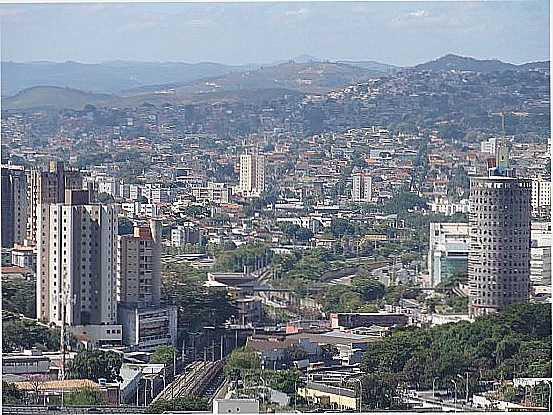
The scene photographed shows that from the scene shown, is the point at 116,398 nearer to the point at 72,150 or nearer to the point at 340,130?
the point at 72,150

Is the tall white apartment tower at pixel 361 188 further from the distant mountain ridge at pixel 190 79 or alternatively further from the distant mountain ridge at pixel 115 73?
the distant mountain ridge at pixel 115 73

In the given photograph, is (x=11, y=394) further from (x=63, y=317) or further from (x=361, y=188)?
A: (x=361, y=188)

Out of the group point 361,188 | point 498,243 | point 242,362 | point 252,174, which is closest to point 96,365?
point 242,362

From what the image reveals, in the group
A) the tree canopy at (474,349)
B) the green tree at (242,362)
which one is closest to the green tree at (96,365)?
the green tree at (242,362)

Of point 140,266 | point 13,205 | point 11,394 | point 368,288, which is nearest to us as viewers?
point 11,394

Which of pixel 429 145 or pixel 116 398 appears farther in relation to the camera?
pixel 429 145

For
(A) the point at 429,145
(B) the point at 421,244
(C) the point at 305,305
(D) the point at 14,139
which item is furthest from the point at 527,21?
(D) the point at 14,139
